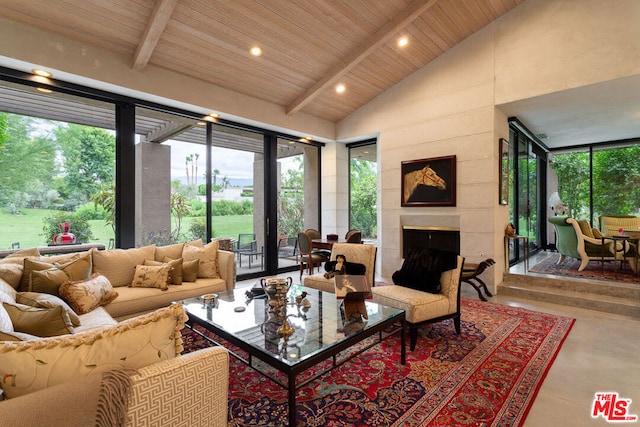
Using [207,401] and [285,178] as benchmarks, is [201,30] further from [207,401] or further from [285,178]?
[207,401]

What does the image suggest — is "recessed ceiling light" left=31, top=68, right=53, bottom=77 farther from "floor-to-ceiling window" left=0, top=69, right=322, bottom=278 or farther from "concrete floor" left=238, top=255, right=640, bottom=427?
"concrete floor" left=238, top=255, right=640, bottom=427

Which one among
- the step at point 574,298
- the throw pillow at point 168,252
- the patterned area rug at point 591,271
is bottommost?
the step at point 574,298

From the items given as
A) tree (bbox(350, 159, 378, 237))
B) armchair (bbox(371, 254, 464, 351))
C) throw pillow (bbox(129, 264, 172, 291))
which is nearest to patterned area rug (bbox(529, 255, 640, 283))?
armchair (bbox(371, 254, 464, 351))

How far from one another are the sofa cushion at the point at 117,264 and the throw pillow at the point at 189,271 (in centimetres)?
48

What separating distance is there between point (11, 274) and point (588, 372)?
185 inches

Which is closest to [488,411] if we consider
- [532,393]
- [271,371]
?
[532,393]

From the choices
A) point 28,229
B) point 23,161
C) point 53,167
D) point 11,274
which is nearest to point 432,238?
point 11,274

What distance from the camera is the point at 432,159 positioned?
5.25m

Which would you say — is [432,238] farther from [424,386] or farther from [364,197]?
[424,386]

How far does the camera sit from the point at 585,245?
501 cm

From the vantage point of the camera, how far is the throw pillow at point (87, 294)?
256cm

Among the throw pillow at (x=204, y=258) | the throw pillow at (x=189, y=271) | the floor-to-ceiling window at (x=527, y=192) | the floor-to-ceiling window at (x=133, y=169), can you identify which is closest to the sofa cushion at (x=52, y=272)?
the throw pillow at (x=189, y=271)

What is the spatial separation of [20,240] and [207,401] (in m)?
4.00

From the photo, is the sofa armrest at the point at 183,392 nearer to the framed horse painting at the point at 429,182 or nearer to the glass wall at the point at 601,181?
the framed horse painting at the point at 429,182
